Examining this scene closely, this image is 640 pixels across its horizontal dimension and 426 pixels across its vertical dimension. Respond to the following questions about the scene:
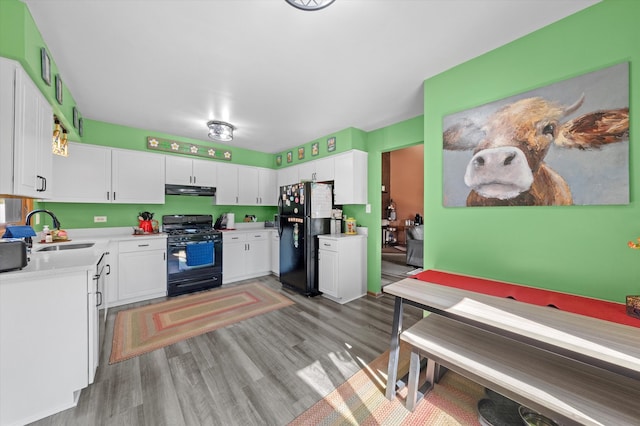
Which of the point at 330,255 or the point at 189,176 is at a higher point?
the point at 189,176

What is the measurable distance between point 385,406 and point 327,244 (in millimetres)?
2094

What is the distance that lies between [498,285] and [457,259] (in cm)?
37

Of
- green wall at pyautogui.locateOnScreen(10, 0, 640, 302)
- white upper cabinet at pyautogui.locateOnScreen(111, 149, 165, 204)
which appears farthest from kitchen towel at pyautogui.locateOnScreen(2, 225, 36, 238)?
white upper cabinet at pyautogui.locateOnScreen(111, 149, 165, 204)

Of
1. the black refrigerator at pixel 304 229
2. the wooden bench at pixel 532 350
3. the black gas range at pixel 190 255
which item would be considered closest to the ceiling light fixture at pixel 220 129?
the black refrigerator at pixel 304 229

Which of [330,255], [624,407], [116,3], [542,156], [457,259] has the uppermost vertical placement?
[116,3]

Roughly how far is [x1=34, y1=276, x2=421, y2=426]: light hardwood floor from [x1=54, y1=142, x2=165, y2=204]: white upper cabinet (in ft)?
5.85

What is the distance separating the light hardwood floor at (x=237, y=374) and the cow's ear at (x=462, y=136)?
2.00 metres

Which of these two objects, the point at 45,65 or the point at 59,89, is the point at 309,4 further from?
the point at 59,89

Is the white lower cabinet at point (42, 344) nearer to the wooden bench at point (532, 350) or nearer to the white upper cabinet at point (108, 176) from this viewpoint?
the wooden bench at point (532, 350)

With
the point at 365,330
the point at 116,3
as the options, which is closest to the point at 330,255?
the point at 365,330

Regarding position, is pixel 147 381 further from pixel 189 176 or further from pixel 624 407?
pixel 189 176

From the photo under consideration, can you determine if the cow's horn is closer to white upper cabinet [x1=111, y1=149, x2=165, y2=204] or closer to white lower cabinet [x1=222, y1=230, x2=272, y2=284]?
white lower cabinet [x1=222, y1=230, x2=272, y2=284]

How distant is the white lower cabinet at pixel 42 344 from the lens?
1354 mm

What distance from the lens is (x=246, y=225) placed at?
193 inches
